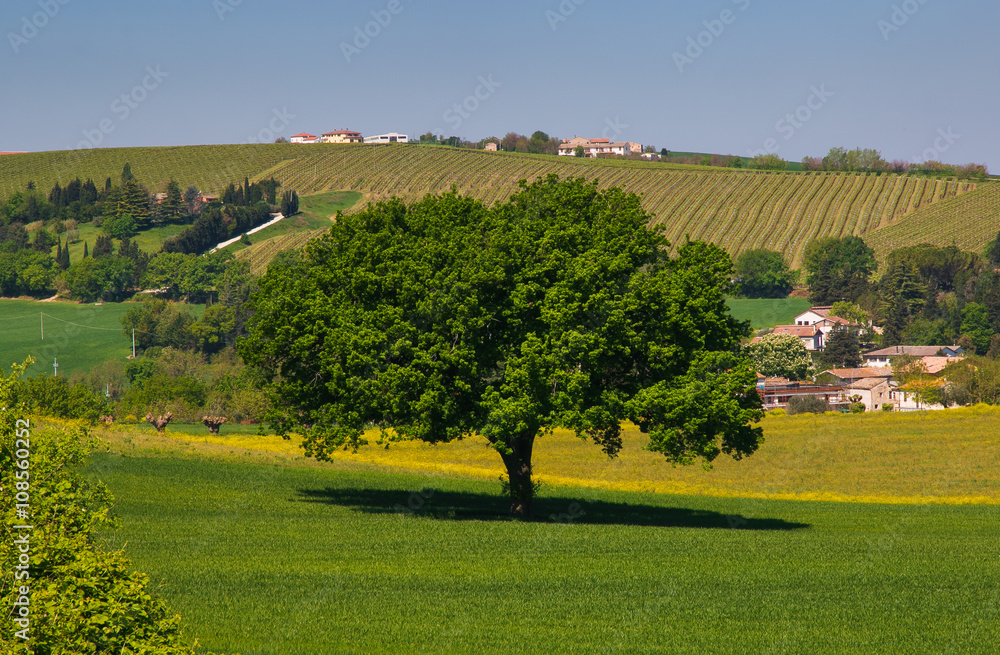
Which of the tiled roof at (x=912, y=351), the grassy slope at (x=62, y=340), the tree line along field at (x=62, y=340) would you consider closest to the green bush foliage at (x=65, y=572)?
the grassy slope at (x=62, y=340)

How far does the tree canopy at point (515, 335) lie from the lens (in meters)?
37.4

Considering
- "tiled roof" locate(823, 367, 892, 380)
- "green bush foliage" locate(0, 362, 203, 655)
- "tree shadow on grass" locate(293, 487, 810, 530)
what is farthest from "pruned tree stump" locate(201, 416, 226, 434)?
"tiled roof" locate(823, 367, 892, 380)

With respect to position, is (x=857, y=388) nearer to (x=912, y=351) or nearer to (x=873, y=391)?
(x=873, y=391)

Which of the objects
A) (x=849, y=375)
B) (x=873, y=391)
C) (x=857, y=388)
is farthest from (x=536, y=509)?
(x=849, y=375)

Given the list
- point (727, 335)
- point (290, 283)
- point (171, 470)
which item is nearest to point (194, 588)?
point (290, 283)

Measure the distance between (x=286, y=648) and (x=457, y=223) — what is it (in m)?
28.1

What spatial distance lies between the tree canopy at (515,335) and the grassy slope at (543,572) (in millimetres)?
4199

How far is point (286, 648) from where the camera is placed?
18.1m

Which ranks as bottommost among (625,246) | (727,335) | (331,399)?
(331,399)

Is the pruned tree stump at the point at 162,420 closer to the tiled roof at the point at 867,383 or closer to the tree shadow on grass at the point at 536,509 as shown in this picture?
the tree shadow on grass at the point at 536,509

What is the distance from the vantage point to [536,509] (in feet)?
158

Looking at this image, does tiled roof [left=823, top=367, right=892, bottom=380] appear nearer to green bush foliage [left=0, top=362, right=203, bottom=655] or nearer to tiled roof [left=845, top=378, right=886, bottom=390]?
tiled roof [left=845, top=378, right=886, bottom=390]

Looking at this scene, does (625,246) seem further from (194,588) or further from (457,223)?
(194,588)

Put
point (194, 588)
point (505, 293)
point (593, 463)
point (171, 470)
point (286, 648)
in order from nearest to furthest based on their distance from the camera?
point (286, 648), point (194, 588), point (505, 293), point (171, 470), point (593, 463)
